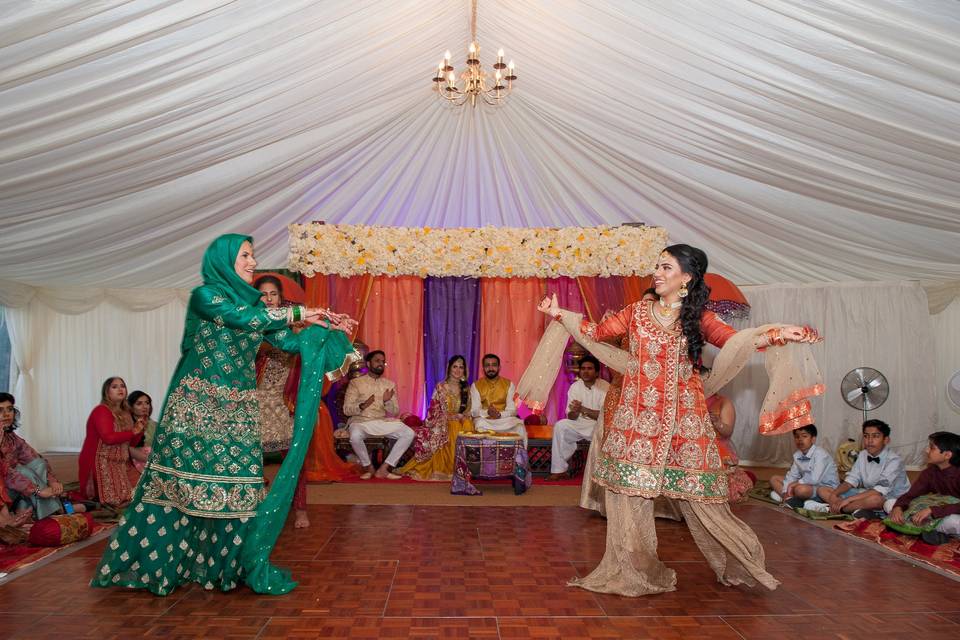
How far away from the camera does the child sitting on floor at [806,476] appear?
6.11 metres

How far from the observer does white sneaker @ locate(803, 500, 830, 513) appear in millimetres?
5836

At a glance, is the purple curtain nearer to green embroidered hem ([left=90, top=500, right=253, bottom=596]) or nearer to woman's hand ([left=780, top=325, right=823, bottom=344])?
green embroidered hem ([left=90, top=500, right=253, bottom=596])

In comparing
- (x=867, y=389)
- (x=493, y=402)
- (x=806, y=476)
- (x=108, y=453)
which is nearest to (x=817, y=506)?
(x=806, y=476)

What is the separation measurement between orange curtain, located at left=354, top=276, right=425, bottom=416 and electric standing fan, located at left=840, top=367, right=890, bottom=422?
4.43 meters

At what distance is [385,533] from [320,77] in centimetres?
321

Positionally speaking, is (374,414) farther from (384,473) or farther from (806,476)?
(806,476)

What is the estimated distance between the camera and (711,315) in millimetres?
3764

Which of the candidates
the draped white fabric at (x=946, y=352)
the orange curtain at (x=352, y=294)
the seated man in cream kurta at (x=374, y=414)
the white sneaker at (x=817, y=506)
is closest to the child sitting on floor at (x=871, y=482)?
the white sneaker at (x=817, y=506)

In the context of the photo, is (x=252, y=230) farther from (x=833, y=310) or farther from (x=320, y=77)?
(x=833, y=310)

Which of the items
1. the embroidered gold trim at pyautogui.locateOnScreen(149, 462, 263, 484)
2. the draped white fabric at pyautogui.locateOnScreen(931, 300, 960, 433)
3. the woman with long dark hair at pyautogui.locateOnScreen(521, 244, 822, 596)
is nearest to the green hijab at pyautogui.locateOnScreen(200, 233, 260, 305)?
the embroidered gold trim at pyautogui.locateOnScreen(149, 462, 263, 484)

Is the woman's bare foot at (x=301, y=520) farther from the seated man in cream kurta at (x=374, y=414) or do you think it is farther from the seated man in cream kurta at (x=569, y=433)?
the seated man in cream kurta at (x=569, y=433)

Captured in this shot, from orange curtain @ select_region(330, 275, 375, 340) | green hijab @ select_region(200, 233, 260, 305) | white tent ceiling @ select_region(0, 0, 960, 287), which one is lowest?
green hijab @ select_region(200, 233, 260, 305)

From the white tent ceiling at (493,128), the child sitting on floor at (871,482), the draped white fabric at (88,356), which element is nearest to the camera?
the white tent ceiling at (493,128)

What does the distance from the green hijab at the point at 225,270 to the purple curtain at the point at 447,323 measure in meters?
4.68
